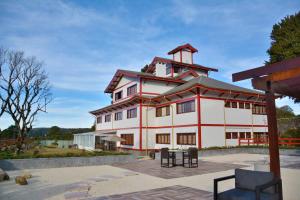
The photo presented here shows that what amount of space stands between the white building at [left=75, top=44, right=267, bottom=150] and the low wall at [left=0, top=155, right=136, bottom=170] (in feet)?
26.3

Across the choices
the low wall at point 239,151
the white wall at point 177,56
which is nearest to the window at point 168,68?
the white wall at point 177,56

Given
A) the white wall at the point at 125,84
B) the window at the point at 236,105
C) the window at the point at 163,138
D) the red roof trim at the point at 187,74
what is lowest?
the window at the point at 163,138

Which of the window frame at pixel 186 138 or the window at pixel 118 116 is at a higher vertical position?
the window at pixel 118 116

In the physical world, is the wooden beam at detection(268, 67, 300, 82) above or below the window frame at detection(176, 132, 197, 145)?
above

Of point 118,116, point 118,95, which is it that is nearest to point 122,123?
point 118,116

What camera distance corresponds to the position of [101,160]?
1644 centimetres

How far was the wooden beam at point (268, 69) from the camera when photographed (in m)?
4.87

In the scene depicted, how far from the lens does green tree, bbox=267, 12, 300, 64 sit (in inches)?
1065

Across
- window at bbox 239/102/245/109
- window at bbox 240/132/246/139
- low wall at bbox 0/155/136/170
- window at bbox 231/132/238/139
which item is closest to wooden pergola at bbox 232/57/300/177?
low wall at bbox 0/155/136/170

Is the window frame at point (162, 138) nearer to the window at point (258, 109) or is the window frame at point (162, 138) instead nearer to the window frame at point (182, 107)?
the window frame at point (182, 107)

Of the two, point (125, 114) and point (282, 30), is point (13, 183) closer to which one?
point (125, 114)

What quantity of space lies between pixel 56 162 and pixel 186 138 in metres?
11.9

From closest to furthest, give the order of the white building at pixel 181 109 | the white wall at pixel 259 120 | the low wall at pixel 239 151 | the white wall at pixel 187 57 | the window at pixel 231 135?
1. the low wall at pixel 239 151
2. the white building at pixel 181 109
3. the window at pixel 231 135
4. the white wall at pixel 259 120
5. the white wall at pixel 187 57

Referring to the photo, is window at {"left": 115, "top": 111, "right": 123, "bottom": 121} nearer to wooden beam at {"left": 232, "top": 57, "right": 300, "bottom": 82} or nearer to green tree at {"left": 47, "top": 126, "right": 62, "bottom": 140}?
wooden beam at {"left": 232, "top": 57, "right": 300, "bottom": 82}
